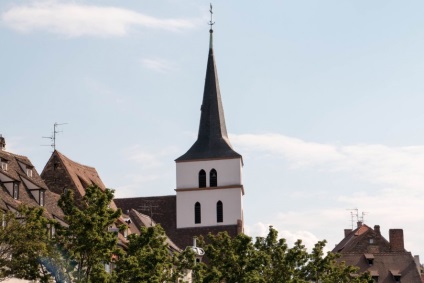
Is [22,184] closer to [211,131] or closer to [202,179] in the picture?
[202,179]

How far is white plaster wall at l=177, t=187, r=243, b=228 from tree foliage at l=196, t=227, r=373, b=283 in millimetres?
41519

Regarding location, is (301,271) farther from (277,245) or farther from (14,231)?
(14,231)

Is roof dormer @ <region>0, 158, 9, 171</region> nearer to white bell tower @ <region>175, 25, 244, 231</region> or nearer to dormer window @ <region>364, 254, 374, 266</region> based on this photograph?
dormer window @ <region>364, 254, 374, 266</region>

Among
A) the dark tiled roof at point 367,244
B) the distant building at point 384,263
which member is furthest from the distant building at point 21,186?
the dark tiled roof at point 367,244

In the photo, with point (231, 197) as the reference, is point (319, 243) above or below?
below

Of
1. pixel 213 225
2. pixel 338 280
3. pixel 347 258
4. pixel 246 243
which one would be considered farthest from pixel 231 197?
pixel 246 243

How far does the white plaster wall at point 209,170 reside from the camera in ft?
358

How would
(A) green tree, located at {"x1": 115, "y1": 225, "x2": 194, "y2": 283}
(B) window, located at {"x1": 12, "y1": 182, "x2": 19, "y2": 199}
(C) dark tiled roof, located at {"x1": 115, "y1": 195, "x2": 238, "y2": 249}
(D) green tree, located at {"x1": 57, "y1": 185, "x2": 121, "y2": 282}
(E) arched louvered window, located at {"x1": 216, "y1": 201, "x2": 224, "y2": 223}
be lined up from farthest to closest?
(E) arched louvered window, located at {"x1": 216, "y1": 201, "x2": 224, "y2": 223}
(C) dark tiled roof, located at {"x1": 115, "y1": 195, "x2": 238, "y2": 249}
(B) window, located at {"x1": 12, "y1": 182, "x2": 19, "y2": 199}
(A) green tree, located at {"x1": 115, "y1": 225, "x2": 194, "y2": 283}
(D) green tree, located at {"x1": 57, "y1": 185, "x2": 121, "y2": 282}

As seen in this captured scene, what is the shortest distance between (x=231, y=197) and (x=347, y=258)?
18820mm

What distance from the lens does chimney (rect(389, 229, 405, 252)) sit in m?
103

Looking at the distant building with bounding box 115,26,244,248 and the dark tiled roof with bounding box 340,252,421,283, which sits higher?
the distant building with bounding box 115,26,244,248

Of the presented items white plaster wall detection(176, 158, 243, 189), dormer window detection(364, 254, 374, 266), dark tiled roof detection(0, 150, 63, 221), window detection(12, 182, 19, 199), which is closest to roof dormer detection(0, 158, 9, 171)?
dark tiled roof detection(0, 150, 63, 221)

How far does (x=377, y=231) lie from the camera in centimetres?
10419

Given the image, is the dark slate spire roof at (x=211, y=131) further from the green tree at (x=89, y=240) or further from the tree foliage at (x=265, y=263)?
the green tree at (x=89, y=240)
